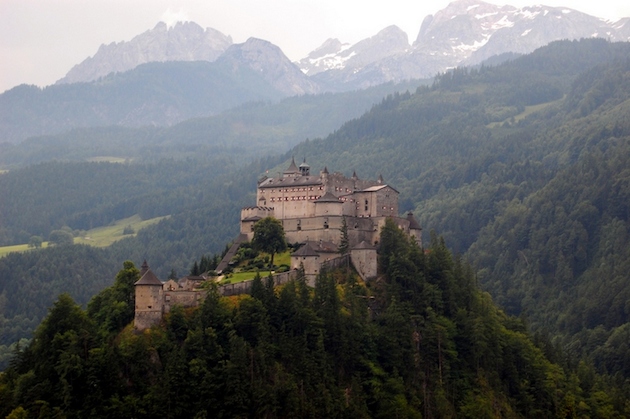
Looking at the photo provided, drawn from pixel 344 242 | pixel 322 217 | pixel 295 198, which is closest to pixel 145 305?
pixel 344 242

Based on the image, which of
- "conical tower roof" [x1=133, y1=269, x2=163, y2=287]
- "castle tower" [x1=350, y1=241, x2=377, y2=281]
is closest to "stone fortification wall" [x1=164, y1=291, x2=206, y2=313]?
"conical tower roof" [x1=133, y1=269, x2=163, y2=287]

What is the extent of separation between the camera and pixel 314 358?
351 feet

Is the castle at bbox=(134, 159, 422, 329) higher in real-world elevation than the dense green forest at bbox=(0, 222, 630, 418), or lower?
higher

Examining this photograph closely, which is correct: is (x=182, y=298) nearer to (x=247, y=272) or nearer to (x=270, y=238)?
(x=247, y=272)

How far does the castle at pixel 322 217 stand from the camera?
120 meters

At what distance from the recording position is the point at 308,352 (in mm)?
107375

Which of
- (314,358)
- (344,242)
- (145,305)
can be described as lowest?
(314,358)

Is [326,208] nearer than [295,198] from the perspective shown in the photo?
Yes

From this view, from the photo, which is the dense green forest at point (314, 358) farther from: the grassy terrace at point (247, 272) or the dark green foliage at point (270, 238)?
the dark green foliage at point (270, 238)

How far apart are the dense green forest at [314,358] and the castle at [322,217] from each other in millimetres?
2788

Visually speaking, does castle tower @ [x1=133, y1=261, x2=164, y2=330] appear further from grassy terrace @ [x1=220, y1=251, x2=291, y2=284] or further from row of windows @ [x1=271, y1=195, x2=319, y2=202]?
row of windows @ [x1=271, y1=195, x2=319, y2=202]

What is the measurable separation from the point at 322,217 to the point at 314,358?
26.3 meters

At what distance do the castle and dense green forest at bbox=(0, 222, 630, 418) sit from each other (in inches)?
110

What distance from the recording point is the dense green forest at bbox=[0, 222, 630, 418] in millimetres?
98875
